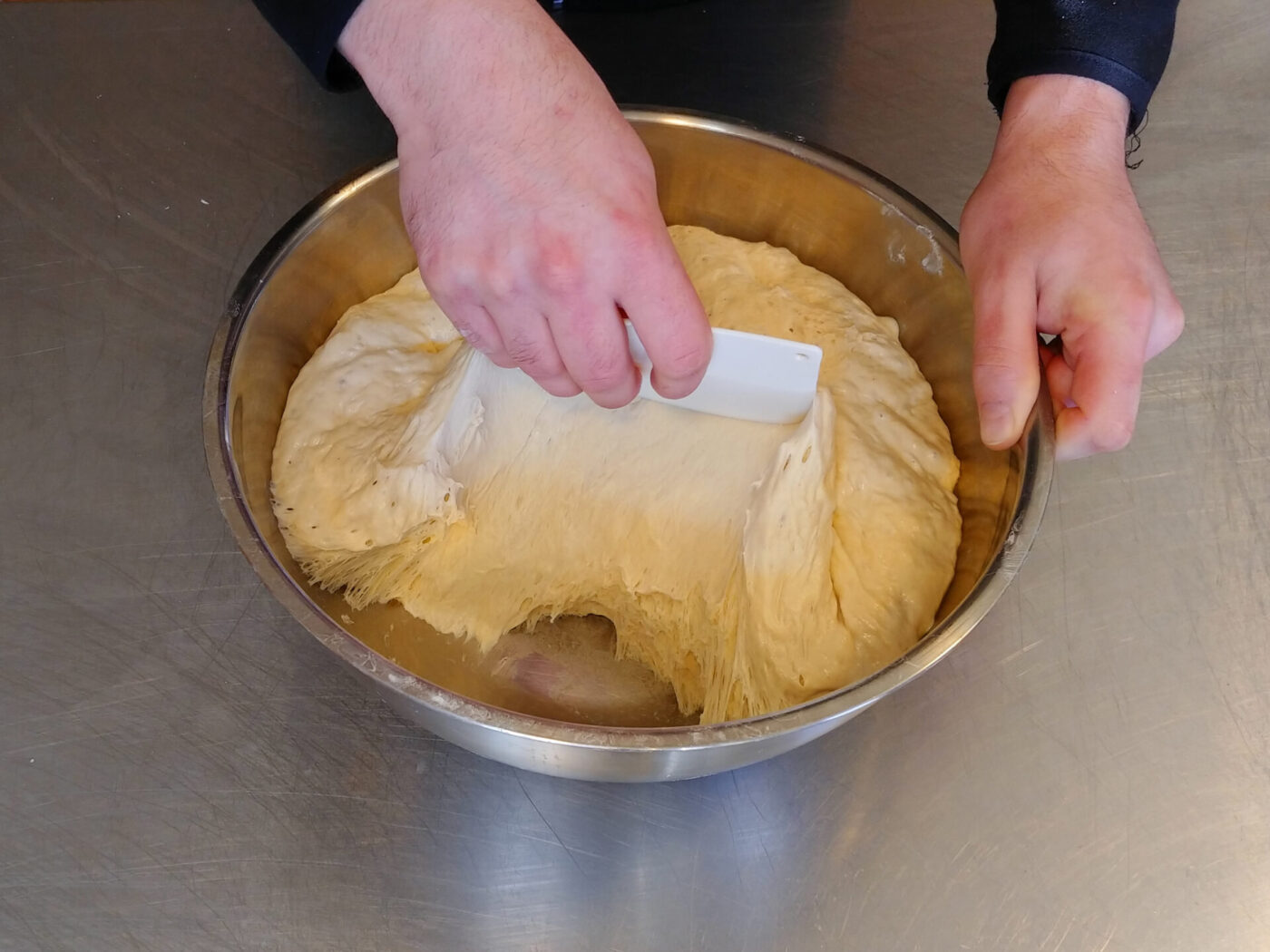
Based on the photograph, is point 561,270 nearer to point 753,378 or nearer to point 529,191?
point 529,191

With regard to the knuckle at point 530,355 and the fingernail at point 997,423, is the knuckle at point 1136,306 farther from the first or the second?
the knuckle at point 530,355

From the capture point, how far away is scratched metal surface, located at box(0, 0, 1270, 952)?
73 cm

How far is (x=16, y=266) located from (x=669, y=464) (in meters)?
0.76

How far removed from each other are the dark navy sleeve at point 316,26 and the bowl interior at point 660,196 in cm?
14

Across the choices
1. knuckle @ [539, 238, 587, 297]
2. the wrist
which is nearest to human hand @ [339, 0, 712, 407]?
knuckle @ [539, 238, 587, 297]

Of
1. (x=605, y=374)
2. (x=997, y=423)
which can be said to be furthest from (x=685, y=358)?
(x=997, y=423)

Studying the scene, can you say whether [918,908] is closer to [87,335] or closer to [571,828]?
[571,828]

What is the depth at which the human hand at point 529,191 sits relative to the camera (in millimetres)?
572

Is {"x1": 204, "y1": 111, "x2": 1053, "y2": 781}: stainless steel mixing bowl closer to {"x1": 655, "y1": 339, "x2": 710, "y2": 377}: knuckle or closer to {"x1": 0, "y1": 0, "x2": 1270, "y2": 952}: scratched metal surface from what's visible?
{"x1": 0, "y1": 0, "x2": 1270, "y2": 952}: scratched metal surface

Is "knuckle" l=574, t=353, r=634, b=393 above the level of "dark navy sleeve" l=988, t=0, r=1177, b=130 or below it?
below

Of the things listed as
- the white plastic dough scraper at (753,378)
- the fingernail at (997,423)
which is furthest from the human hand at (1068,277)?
the white plastic dough scraper at (753,378)

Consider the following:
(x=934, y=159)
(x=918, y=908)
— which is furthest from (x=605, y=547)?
(x=934, y=159)

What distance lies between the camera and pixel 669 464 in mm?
837

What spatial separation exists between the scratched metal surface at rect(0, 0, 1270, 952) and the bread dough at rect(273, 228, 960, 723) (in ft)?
0.34
